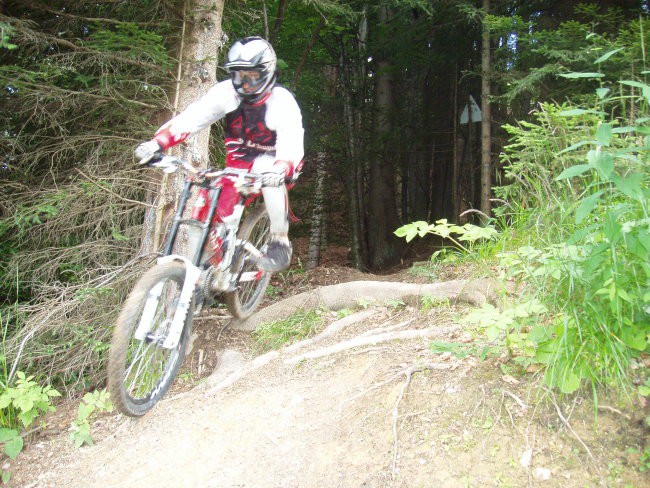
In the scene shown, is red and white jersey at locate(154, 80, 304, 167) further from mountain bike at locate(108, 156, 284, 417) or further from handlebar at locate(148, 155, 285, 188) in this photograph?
mountain bike at locate(108, 156, 284, 417)

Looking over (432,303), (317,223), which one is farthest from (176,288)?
(317,223)

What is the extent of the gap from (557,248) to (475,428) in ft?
3.60

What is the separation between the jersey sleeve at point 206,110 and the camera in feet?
12.5

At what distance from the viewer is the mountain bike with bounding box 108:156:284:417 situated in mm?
3127

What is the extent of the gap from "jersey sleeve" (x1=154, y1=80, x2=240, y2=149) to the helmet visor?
132 mm

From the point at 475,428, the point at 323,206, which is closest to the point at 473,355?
the point at 475,428

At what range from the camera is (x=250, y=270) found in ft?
16.0

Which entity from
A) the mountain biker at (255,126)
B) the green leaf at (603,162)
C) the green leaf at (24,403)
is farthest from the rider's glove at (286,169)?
the green leaf at (24,403)

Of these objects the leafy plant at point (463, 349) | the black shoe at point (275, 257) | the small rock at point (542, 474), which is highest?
the black shoe at point (275, 257)

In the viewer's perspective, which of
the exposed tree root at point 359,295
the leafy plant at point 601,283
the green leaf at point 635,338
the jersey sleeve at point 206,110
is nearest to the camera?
the leafy plant at point 601,283

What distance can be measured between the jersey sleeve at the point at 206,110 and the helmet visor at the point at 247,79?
0.13 m

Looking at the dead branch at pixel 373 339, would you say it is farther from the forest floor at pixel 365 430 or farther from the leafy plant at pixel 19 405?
the leafy plant at pixel 19 405

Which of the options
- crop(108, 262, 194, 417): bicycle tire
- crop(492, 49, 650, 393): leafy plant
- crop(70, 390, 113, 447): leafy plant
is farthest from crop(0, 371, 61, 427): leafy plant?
crop(492, 49, 650, 393): leafy plant

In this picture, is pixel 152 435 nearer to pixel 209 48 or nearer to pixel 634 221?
pixel 634 221
